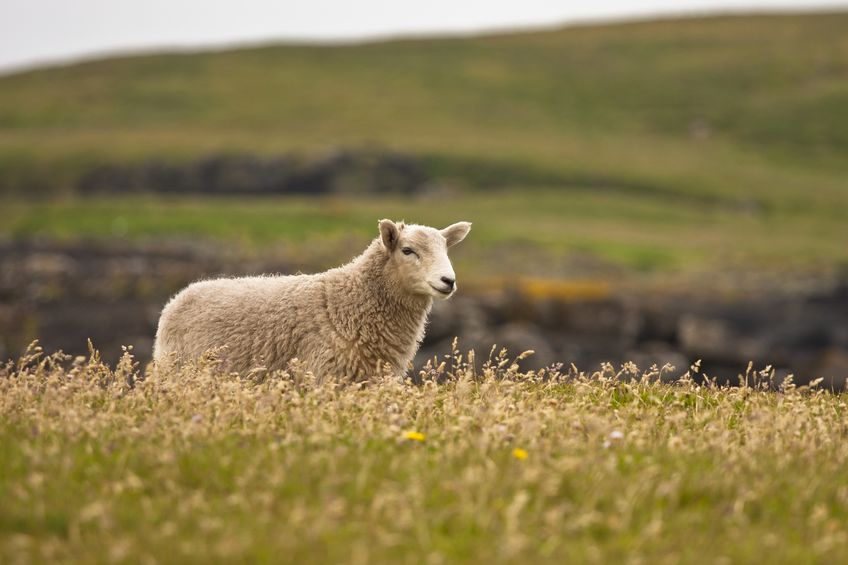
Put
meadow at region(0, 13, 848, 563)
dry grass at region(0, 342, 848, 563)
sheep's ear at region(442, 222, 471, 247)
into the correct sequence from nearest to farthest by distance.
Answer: dry grass at region(0, 342, 848, 563) < meadow at region(0, 13, 848, 563) < sheep's ear at region(442, 222, 471, 247)

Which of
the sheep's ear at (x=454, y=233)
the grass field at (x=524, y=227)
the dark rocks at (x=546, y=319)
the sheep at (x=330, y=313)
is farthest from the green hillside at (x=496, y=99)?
the sheep at (x=330, y=313)

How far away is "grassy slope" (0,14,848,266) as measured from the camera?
86.5 metres

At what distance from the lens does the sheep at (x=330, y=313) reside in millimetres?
11859

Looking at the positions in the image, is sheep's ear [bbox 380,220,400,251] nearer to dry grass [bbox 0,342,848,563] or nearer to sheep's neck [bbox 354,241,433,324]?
sheep's neck [bbox 354,241,433,324]

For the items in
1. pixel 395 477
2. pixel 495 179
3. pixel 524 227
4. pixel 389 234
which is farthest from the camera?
pixel 495 179

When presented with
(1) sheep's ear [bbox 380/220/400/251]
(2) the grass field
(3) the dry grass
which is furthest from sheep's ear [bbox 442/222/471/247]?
(2) the grass field

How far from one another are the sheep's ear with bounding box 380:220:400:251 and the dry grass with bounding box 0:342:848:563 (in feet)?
12.1

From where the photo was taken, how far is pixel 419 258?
12461mm

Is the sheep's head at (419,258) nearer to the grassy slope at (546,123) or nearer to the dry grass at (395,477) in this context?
the dry grass at (395,477)

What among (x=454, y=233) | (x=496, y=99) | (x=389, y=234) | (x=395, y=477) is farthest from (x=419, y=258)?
(x=496, y=99)

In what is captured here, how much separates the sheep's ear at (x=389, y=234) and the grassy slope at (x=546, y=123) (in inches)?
2179

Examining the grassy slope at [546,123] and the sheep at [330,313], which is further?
the grassy slope at [546,123]

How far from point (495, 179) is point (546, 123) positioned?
105ft

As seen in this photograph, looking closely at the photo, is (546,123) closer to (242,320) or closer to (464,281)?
(464,281)
